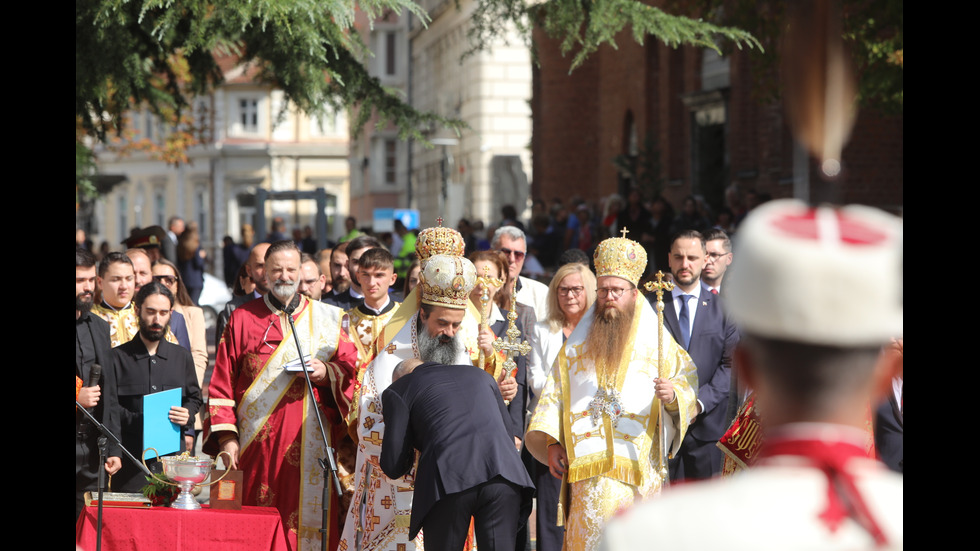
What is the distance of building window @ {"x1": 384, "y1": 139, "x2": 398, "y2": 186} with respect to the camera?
70.1 metres

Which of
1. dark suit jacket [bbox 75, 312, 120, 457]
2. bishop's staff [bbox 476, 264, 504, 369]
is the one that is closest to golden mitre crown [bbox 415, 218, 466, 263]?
bishop's staff [bbox 476, 264, 504, 369]

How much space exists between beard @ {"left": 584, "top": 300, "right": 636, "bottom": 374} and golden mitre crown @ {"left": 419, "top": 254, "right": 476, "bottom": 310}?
38.1 inches

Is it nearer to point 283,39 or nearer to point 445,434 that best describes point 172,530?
point 445,434

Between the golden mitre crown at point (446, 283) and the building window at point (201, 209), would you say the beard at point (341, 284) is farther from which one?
the building window at point (201, 209)

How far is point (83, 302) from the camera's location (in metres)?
8.23

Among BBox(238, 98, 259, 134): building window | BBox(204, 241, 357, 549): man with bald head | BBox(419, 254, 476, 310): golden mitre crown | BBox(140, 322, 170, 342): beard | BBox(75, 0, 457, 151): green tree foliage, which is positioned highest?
BBox(238, 98, 259, 134): building window

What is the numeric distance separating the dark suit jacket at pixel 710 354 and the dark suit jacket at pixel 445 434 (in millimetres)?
2190

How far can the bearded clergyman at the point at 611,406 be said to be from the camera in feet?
23.0

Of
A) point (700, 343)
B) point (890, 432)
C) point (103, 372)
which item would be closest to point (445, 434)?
point (890, 432)

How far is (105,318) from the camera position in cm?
902

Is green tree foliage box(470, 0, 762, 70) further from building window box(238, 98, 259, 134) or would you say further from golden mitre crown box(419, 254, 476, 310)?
building window box(238, 98, 259, 134)
